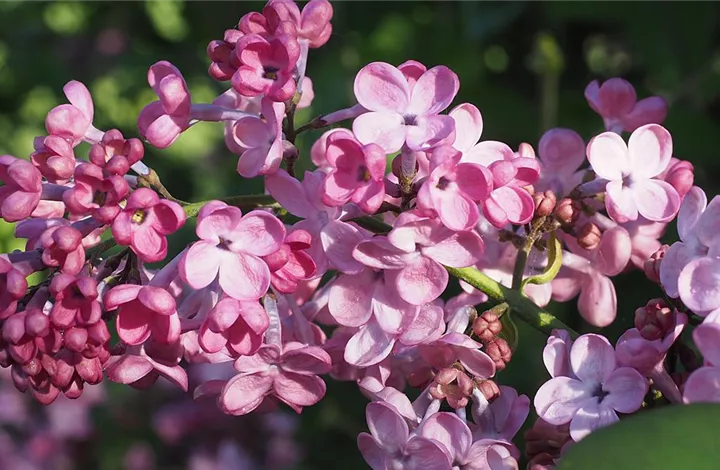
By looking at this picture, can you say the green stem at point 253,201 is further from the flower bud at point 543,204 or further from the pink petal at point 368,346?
the flower bud at point 543,204

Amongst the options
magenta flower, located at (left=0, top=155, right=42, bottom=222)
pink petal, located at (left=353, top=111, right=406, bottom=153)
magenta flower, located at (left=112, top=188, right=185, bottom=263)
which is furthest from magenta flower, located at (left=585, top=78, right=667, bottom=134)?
magenta flower, located at (left=0, top=155, right=42, bottom=222)

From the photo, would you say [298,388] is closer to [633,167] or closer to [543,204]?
[543,204]

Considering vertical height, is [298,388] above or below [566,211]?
below

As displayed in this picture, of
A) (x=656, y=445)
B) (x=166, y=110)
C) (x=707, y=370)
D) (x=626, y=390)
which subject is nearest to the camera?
(x=656, y=445)

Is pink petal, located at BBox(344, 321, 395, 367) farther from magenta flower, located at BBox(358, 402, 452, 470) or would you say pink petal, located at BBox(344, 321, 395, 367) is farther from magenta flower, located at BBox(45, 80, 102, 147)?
magenta flower, located at BBox(45, 80, 102, 147)

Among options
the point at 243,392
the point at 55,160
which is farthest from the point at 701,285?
the point at 55,160

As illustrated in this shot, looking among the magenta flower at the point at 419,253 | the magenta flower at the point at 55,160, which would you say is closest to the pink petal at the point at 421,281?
the magenta flower at the point at 419,253
